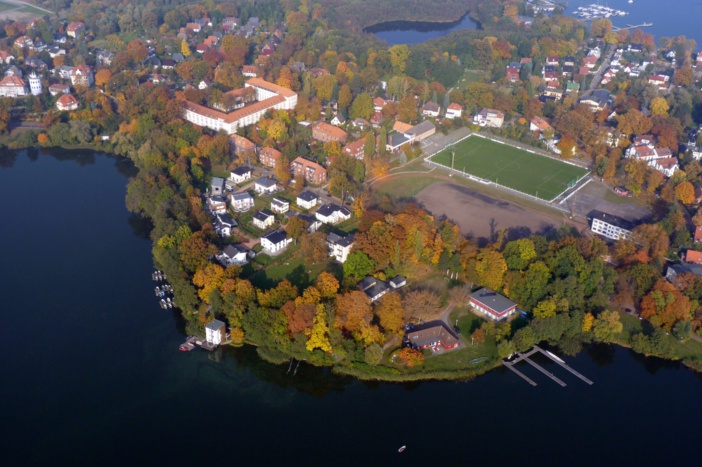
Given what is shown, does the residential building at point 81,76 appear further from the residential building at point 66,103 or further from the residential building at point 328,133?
the residential building at point 328,133

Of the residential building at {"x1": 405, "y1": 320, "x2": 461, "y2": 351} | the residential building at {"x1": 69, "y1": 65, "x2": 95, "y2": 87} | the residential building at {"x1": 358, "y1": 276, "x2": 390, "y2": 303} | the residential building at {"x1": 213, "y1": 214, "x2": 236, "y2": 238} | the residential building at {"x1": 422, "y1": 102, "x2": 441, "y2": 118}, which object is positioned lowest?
the residential building at {"x1": 405, "y1": 320, "x2": 461, "y2": 351}

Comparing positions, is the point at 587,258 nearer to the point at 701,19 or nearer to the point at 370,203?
the point at 370,203

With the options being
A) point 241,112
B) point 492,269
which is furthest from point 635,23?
point 492,269

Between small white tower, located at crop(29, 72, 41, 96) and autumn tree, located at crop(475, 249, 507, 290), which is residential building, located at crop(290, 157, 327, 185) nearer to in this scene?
autumn tree, located at crop(475, 249, 507, 290)

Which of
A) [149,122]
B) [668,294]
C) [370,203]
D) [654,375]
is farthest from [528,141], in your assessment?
[149,122]

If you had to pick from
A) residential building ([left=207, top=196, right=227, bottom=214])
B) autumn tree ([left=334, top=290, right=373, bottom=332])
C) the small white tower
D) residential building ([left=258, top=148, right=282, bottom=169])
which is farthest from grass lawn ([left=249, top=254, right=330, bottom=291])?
the small white tower

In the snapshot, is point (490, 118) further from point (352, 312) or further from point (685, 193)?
point (352, 312)
